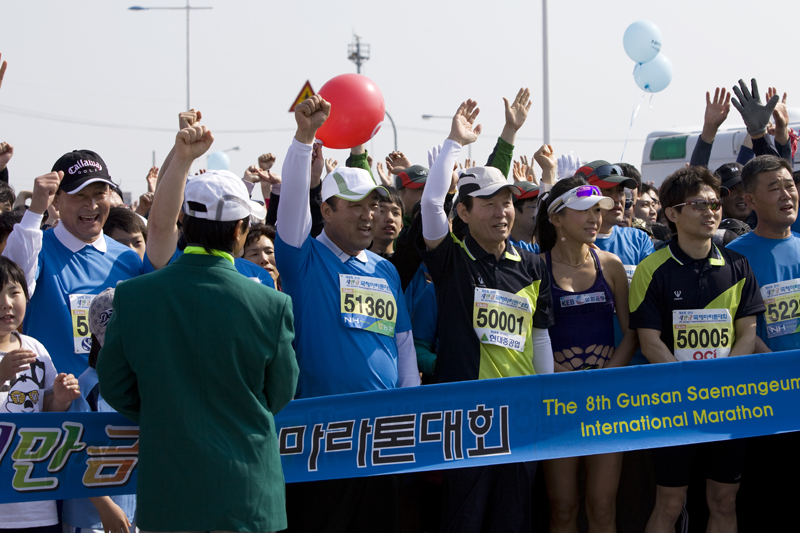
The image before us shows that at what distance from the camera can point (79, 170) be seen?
4277 mm

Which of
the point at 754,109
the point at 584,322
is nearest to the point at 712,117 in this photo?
the point at 754,109

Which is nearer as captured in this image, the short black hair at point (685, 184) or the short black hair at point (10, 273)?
the short black hair at point (10, 273)

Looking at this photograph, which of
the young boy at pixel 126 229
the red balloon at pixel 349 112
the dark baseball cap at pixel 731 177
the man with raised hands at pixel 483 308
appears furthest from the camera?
the red balloon at pixel 349 112

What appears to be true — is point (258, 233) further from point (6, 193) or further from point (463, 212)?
point (6, 193)

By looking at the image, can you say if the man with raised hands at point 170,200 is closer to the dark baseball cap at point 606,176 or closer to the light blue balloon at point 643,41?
the dark baseball cap at point 606,176

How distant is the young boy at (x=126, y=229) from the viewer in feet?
16.7

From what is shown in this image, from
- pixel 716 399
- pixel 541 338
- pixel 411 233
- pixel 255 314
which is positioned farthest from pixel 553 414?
pixel 255 314

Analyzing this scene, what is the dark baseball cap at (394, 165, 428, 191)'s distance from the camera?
581cm

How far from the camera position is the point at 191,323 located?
2783 millimetres

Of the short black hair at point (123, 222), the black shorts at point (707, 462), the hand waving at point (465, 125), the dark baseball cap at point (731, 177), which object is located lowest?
the black shorts at point (707, 462)

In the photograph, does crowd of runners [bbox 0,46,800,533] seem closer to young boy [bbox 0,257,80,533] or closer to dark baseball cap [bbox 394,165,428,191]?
young boy [bbox 0,257,80,533]

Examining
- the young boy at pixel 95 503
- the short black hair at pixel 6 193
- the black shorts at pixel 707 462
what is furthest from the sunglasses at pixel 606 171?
the short black hair at pixel 6 193

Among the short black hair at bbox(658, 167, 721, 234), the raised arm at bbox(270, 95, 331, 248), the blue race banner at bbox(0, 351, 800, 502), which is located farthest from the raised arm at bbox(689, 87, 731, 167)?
the raised arm at bbox(270, 95, 331, 248)

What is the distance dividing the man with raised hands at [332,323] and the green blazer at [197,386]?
3.28 feet
